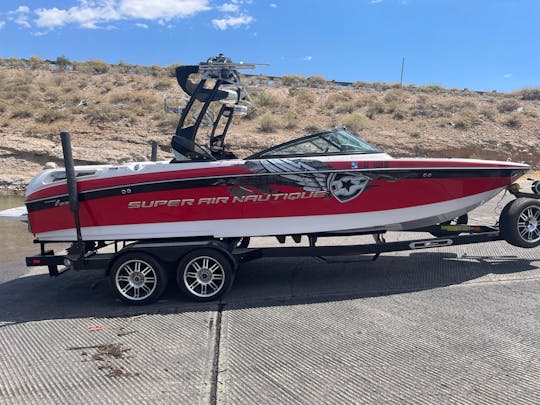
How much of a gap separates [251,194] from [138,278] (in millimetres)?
1740

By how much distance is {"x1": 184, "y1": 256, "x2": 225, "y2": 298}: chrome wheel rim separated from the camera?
216 inches

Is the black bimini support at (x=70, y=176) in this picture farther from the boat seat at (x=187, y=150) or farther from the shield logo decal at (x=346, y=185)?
the shield logo decal at (x=346, y=185)

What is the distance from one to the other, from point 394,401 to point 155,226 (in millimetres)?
3620

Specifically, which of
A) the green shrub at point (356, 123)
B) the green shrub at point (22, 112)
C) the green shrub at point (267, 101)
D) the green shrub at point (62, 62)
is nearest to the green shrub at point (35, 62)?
the green shrub at point (62, 62)

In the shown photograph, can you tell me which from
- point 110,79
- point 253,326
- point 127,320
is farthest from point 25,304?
point 110,79

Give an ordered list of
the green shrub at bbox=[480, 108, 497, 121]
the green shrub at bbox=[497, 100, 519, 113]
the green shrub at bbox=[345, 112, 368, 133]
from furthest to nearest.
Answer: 1. the green shrub at bbox=[497, 100, 519, 113]
2. the green shrub at bbox=[480, 108, 497, 121]
3. the green shrub at bbox=[345, 112, 368, 133]

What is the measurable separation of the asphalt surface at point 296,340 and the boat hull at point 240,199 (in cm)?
88

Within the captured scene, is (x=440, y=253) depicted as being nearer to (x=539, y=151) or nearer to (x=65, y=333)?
(x=65, y=333)

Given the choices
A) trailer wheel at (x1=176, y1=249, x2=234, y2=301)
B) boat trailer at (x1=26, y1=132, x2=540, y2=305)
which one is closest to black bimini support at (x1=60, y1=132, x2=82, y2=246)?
boat trailer at (x1=26, y1=132, x2=540, y2=305)

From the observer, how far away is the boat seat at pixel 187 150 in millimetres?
5887

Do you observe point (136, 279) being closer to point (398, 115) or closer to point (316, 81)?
point (398, 115)

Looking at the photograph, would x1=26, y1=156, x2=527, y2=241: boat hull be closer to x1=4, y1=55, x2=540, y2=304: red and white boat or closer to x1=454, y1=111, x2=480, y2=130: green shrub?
x1=4, y1=55, x2=540, y2=304: red and white boat

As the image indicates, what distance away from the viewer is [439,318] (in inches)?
181

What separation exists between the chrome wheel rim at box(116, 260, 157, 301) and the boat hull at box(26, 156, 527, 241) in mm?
409
